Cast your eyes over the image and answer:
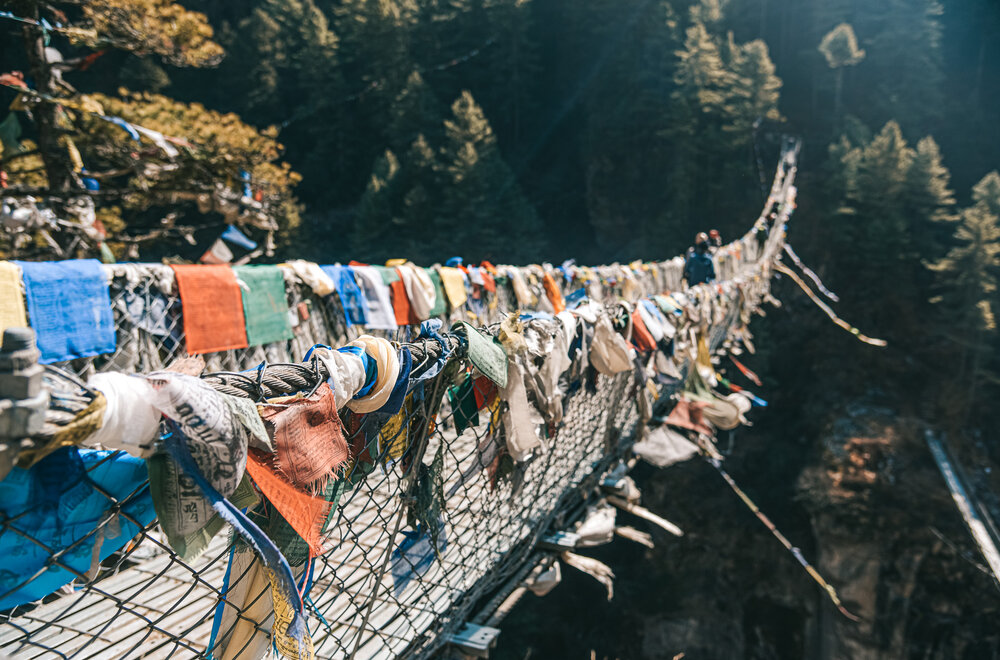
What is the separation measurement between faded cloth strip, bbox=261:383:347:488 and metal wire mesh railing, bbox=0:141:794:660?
0.14 ft

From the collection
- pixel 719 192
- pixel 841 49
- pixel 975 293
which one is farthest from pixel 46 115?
pixel 841 49

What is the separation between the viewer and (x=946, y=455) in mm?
14570

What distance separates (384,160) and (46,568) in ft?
86.6

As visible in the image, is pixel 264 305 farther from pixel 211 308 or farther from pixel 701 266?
pixel 701 266

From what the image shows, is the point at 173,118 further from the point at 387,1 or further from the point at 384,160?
the point at 387,1

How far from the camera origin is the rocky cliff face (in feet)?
42.8

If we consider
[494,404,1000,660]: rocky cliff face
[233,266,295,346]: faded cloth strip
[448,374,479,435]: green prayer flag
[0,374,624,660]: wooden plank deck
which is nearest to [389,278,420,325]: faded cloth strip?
[233,266,295,346]: faded cloth strip

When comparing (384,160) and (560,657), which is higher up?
(384,160)

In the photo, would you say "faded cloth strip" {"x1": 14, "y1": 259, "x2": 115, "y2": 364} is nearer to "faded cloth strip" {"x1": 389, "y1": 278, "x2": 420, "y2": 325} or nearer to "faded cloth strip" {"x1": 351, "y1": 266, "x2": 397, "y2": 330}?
"faded cloth strip" {"x1": 351, "y1": 266, "x2": 397, "y2": 330}

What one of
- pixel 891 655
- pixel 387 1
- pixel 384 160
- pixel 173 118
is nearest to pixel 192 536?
pixel 173 118

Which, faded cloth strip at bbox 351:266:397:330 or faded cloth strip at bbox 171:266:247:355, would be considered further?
faded cloth strip at bbox 351:266:397:330

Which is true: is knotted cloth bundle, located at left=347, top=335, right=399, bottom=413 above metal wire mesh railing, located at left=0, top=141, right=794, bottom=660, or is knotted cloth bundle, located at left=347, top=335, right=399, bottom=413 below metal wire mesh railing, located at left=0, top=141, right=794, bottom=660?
above

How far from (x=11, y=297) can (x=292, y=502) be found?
226cm

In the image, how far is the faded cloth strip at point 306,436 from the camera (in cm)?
97
